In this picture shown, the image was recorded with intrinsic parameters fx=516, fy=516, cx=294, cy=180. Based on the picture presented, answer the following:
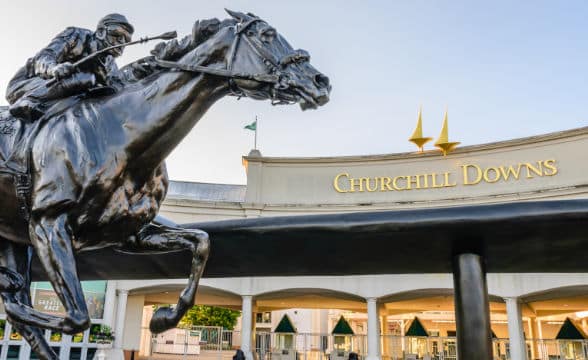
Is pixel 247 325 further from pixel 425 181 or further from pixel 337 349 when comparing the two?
pixel 425 181

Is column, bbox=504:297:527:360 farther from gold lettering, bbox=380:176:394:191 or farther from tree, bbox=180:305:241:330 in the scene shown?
tree, bbox=180:305:241:330

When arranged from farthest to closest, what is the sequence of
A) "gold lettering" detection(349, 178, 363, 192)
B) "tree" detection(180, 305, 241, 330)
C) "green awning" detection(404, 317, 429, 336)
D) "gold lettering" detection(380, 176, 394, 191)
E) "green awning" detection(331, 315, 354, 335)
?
1. "tree" detection(180, 305, 241, 330)
2. "gold lettering" detection(349, 178, 363, 192)
3. "gold lettering" detection(380, 176, 394, 191)
4. "green awning" detection(331, 315, 354, 335)
5. "green awning" detection(404, 317, 429, 336)

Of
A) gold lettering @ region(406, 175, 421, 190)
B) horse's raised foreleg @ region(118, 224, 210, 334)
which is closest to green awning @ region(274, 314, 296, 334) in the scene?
gold lettering @ region(406, 175, 421, 190)

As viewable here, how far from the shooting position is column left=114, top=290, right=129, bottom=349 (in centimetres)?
2480

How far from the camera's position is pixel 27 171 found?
2.98 metres

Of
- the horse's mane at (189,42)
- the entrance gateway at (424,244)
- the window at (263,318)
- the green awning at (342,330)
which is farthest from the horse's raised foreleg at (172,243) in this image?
the window at (263,318)

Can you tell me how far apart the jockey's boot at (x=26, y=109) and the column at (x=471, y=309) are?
2.96m

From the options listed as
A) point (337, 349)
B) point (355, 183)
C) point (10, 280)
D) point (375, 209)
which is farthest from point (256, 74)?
point (355, 183)

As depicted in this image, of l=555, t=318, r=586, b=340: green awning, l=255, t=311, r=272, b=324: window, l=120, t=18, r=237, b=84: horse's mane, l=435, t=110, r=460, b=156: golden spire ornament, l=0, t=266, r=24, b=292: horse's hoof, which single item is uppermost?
l=435, t=110, r=460, b=156: golden spire ornament

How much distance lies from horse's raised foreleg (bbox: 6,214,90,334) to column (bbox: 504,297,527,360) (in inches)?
859

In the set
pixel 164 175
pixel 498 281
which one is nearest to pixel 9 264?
pixel 164 175

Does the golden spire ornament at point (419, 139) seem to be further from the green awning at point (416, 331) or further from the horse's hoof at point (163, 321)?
the horse's hoof at point (163, 321)

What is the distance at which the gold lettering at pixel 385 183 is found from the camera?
85.3 feet

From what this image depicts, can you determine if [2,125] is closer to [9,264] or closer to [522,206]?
[9,264]
